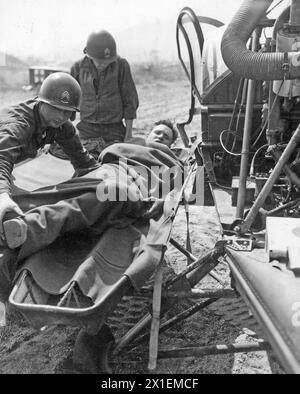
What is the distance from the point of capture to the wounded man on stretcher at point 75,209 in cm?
309

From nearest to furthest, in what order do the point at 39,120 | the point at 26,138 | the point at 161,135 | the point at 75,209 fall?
1. the point at 75,209
2. the point at 26,138
3. the point at 39,120
4. the point at 161,135

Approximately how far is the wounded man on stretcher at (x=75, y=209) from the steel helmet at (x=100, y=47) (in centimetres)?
260

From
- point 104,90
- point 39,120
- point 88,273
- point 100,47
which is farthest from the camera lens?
point 104,90

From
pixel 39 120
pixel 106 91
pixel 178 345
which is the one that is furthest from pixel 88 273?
pixel 106 91

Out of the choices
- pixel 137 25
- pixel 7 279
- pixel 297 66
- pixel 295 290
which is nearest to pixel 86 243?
pixel 7 279

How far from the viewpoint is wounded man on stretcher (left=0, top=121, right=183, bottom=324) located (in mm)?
3086

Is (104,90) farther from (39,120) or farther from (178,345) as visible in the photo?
(178,345)

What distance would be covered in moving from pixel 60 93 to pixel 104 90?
2.50 m

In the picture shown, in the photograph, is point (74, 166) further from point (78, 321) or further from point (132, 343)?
point (78, 321)

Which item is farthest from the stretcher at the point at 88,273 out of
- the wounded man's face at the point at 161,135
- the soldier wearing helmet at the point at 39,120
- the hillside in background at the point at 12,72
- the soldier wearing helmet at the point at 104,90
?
the hillside in background at the point at 12,72

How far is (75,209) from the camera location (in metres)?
3.27

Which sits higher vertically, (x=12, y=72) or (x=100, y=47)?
(x=100, y=47)

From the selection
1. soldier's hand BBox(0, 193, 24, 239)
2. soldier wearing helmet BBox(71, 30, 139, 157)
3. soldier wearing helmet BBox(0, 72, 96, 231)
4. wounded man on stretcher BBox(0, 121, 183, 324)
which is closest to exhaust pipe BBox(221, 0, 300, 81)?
wounded man on stretcher BBox(0, 121, 183, 324)

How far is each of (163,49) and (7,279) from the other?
131 feet
